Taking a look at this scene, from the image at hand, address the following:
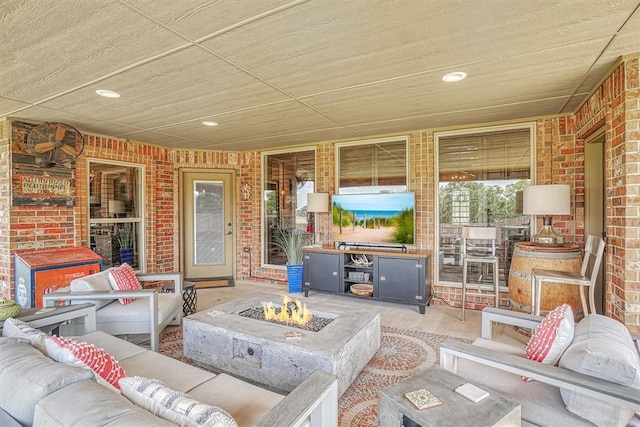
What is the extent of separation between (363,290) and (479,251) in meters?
1.52

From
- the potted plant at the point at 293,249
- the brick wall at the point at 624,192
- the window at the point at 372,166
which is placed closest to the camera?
the brick wall at the point at 624,192

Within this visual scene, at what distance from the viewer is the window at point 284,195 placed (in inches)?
203

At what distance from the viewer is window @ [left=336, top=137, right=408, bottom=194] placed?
4438mm

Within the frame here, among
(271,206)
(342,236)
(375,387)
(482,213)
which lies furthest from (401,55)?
(271,206)

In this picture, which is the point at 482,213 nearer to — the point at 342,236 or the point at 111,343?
the point at 342,236

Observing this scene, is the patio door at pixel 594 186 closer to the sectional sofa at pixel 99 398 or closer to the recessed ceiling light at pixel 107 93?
the sectional sofa at pixel 99 398

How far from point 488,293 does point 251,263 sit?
3666 millimetres

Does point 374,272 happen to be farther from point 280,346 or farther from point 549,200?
point 280,346

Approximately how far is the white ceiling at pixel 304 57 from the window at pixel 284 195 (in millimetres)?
1616

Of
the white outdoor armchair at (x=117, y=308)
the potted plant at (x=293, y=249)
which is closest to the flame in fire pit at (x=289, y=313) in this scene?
the white outdoor armchair at (x=117, y=308)

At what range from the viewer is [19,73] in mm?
2330

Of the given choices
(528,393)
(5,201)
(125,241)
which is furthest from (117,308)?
(528,393)

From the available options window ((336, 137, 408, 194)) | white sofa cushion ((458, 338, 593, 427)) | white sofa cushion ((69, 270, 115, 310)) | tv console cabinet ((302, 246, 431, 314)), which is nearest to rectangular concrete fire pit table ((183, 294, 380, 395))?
white sofa cushion ((458, 338, 593, 427))

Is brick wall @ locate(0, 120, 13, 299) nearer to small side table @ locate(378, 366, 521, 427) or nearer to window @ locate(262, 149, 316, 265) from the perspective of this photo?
window @ locate(262, 149, 316, 265)
